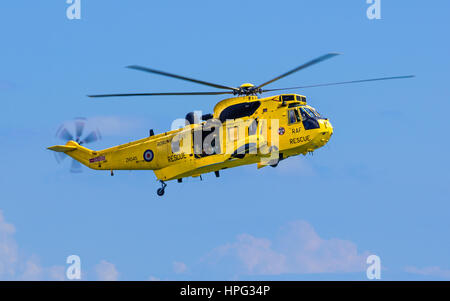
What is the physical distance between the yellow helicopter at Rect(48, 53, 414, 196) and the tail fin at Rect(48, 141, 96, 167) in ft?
13.1

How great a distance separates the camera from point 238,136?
46.8m

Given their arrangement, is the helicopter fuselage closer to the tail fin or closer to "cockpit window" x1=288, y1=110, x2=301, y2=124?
"cockpit window" x1=288, y1=110, x2=301, y2=124

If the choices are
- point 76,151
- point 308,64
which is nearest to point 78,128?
point 76,151

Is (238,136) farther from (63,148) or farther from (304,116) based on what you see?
(63,148)

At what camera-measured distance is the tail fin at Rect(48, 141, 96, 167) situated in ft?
172

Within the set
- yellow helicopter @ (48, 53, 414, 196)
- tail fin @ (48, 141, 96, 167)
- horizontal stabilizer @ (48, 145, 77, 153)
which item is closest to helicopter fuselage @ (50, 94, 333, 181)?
yellow helicopter @ (48, 53, 414, 196)

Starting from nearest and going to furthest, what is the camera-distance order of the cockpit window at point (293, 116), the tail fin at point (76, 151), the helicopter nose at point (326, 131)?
the helicopter nose at point (326, 131) < the cockpit window at point (293, 116) < the tail fin at point (76, 151)

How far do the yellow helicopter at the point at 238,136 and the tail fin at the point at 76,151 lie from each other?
4005 mm

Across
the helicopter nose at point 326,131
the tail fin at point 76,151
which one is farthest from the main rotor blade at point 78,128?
the helicopter nose at point 326,131

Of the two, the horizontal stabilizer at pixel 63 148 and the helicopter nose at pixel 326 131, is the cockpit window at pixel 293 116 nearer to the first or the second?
the helicopter nose at pixel 326 131

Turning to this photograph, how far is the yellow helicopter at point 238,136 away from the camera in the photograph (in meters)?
45.9

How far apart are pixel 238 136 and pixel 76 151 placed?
11.7m

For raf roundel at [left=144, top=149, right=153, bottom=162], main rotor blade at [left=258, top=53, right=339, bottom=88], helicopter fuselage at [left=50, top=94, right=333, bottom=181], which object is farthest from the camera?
raf roundel at [left=144, top=149, right=153, bottom=162]
